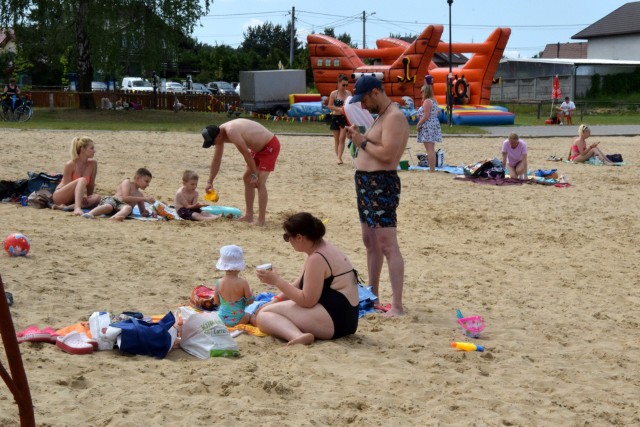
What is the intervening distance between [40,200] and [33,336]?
18.1 feet

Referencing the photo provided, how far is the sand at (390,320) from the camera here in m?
4.39

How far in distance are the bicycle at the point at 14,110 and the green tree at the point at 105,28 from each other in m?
6.50

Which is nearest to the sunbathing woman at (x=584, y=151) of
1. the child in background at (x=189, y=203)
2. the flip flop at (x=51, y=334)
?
the child in background at (x=189, y=203)

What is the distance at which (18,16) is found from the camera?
33062 millimetres

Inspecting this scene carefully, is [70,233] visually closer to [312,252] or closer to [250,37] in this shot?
[312,252]

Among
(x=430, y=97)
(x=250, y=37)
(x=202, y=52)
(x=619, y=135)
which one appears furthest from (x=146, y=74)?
(x=250, y=37)

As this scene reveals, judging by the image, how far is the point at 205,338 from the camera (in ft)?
17.0

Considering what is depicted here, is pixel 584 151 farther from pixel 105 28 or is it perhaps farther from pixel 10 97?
pixel 105 28

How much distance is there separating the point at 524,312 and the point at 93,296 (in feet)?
10.8

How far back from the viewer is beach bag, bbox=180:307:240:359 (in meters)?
5.14

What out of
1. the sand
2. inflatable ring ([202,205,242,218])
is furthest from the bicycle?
inflatable ring ([202,205,242,218])

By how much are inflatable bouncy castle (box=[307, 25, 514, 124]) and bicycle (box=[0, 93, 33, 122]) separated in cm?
1108

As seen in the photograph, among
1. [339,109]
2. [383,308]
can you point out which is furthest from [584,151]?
[383,308]

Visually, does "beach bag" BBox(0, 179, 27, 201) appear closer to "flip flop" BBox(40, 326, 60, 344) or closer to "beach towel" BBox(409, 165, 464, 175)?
"flip flop" BBox(40, 326, 60, 344)
